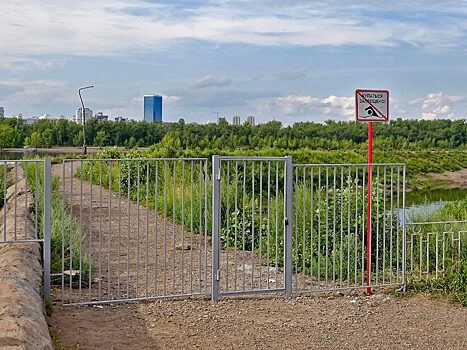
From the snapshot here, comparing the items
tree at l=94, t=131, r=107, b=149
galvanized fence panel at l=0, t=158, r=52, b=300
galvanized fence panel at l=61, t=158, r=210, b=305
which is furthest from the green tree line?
galvanized fence panel at l=0, t=158, r=52, b=300

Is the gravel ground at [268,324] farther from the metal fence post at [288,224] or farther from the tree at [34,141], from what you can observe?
the tree at [34,141]

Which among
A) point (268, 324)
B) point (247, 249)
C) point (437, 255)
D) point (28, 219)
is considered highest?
point (28, 219)

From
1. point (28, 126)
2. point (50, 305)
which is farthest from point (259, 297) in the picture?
point (28, 126)

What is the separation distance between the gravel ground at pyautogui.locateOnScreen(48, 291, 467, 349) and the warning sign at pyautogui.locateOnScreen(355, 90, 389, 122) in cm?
236

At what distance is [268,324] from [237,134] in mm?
40244

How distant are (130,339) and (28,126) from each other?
110 feet

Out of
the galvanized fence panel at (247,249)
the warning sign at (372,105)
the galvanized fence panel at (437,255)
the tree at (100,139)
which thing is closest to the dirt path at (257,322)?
the galvanized fence panel at (247,249)

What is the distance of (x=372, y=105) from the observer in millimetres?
7238

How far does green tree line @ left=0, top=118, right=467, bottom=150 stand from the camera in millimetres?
35094

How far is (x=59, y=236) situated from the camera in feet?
26.6

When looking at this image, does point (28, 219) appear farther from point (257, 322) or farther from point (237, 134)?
point (237, 134)

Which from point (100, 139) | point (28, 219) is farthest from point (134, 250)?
point (100, 139)

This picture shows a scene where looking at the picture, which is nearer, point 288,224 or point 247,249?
point 288,224

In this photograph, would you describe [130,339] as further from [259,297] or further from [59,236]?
[59,236]
